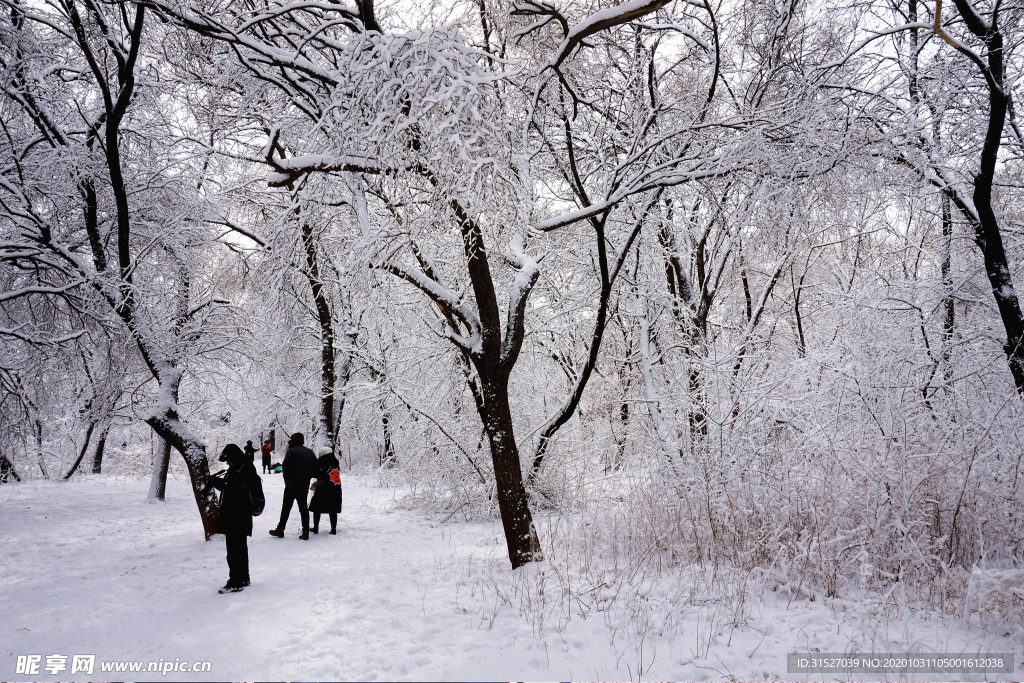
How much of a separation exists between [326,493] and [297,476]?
1.79 feet

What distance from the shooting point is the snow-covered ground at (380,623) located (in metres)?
3.85

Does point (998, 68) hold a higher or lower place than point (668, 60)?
lower

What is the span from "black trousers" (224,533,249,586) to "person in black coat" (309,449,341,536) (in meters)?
2.75

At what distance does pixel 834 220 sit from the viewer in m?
7.95

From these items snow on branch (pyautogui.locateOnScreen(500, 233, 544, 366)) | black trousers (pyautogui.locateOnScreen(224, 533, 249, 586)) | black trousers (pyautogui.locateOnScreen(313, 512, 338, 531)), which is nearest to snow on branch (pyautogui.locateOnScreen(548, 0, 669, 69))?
snow on branch (pyautogui.locateOnScreen(500, 233, 544, 366))

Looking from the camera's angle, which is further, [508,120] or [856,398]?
[856,398]

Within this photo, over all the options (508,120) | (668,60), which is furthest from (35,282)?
(668,60)

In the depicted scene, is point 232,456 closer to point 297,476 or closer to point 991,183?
point 297,476

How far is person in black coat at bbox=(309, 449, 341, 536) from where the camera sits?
346 inches

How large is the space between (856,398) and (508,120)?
5293mm

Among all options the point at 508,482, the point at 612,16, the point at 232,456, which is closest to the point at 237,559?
the point at 232,456

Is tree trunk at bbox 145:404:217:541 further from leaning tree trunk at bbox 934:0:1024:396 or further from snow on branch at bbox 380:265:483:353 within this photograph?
leaning tree trunk at bbox 934:0:1024:396

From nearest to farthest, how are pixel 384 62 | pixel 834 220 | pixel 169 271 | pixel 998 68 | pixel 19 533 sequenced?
pixel 384 62
pixel 998 68
pixel 834 220
pixel 19 533
pixel 169 271

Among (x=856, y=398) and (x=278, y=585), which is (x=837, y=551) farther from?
(x=278, y=585)
